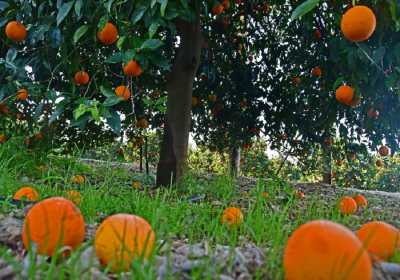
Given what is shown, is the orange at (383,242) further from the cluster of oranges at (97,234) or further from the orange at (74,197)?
the orange at (74,197)

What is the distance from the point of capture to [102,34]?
2549mm

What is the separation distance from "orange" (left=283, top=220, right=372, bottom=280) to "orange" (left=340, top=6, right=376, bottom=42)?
4.04ft

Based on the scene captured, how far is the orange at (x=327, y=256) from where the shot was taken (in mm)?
918

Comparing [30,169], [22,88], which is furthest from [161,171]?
[22,88]

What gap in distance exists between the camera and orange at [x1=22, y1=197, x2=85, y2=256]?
3.67ft

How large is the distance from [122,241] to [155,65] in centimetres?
339

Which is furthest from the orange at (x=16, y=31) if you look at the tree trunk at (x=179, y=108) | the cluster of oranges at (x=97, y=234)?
the cluster of oranges at (x=97, y=234)

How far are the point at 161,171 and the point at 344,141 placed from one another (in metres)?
2.86

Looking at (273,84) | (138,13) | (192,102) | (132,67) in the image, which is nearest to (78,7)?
(138,13)

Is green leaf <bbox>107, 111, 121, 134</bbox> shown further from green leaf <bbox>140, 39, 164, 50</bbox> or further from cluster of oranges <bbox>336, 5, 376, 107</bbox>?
cluster of oranges <bbox>336, 5, 376, 107</bbox>

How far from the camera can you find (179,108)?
3967 millimetres

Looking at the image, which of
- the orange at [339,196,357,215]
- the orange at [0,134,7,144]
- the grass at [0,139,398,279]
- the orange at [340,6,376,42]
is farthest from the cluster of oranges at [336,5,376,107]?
the orange at [0,134,7,144]

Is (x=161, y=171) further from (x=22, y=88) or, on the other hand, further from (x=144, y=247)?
(x=144, y=247)

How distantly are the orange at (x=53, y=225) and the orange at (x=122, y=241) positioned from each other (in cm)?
8
